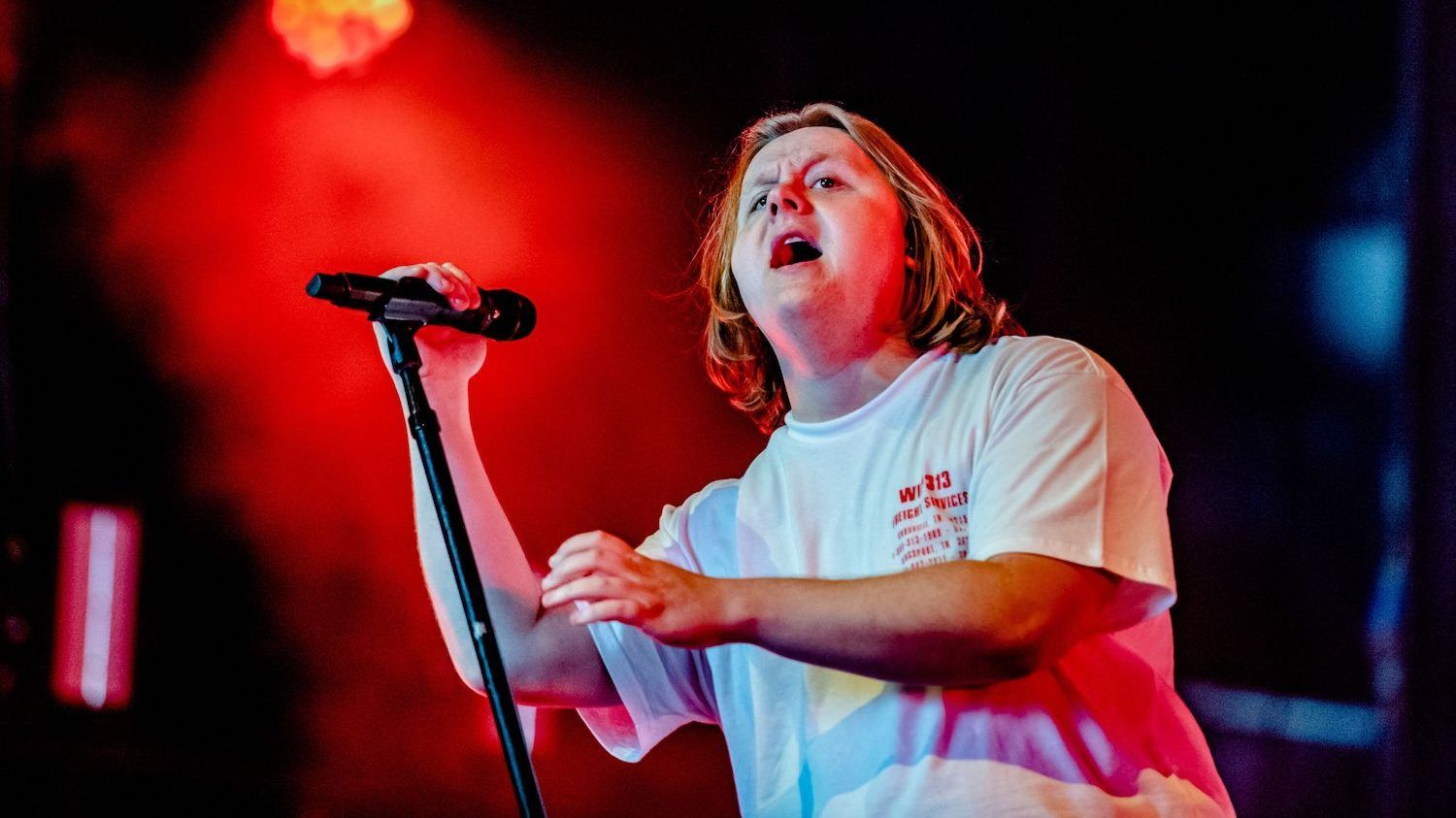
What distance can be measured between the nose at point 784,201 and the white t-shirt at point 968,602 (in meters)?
0.38

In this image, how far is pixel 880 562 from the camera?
71.4 inches

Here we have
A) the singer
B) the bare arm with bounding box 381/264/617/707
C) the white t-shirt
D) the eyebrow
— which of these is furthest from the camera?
the eyebrow

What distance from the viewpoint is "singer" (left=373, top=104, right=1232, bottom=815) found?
1458 mm

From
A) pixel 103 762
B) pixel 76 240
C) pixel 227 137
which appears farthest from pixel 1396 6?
pixel 103 762

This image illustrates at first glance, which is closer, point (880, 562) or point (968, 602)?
point (968, 602)

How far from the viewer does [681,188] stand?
10.4ft

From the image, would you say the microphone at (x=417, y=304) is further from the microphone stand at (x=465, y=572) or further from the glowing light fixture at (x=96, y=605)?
the glowing light fixture at (x=96, y=605)

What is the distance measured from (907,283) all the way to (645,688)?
2.98 feet

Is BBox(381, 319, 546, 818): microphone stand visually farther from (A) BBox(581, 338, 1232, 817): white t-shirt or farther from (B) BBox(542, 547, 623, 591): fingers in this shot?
(A) BBox(581, 338, 1232, 817): white t-shirt

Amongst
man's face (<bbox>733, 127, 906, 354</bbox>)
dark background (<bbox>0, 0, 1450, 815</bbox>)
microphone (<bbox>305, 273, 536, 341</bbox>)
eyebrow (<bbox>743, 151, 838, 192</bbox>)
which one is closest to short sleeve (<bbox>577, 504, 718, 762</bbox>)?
man's face (<bbox>733, 127, 906, 354</bbox>)

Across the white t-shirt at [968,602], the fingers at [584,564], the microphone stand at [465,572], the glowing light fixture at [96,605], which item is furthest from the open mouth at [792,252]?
the glowing light fixture at [96,605]

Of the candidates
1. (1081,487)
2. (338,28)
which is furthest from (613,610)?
(338,28)

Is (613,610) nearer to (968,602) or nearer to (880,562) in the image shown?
(968,602)

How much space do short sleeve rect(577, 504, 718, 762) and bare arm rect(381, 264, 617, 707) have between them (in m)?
0.05
